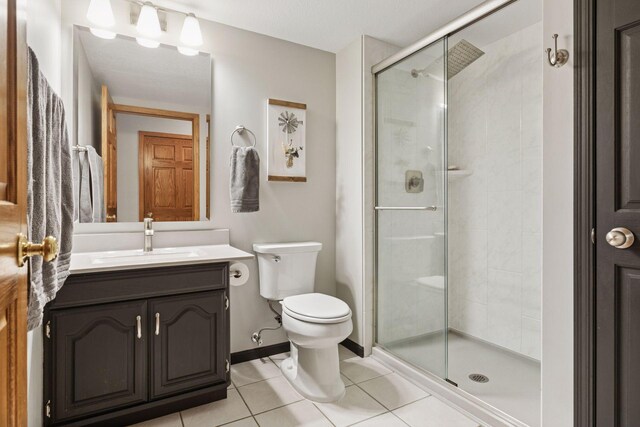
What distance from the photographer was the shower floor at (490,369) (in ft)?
5.95

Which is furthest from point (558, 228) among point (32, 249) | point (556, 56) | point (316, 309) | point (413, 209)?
point (32, 249)

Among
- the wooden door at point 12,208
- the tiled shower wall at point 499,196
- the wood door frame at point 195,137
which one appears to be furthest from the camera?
the tiled shower wall at point 499,196

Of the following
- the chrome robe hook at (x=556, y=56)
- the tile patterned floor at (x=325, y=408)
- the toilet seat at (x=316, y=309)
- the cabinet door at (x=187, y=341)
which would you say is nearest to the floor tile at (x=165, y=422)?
the tile patterned floor at (x=325, y=408)

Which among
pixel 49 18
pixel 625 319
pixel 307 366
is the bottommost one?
pixel 307 366

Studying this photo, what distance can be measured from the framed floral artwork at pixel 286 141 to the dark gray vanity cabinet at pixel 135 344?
932mm

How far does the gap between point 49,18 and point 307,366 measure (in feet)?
7.06

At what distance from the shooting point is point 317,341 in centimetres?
192

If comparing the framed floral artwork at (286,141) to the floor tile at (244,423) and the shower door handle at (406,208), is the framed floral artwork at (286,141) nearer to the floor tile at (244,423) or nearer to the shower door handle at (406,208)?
the shower door handle at (406,208)

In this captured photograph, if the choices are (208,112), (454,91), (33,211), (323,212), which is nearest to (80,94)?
(208,112)

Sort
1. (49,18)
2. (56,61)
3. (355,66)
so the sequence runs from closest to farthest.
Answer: (49,18), (56,61), (355,66)

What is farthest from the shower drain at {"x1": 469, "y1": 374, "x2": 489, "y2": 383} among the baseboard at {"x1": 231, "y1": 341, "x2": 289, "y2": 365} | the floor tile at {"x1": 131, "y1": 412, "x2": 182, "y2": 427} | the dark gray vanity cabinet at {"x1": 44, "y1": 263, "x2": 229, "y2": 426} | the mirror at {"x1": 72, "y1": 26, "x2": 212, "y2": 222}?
the mirror at {"x1": 72, "y1": 26, "x2": 212, "y2": 222}

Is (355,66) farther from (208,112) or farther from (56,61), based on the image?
(56,61)

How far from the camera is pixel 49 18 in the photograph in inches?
63.8

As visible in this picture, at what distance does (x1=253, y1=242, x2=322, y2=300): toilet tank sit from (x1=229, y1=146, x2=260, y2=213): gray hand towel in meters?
0.31
